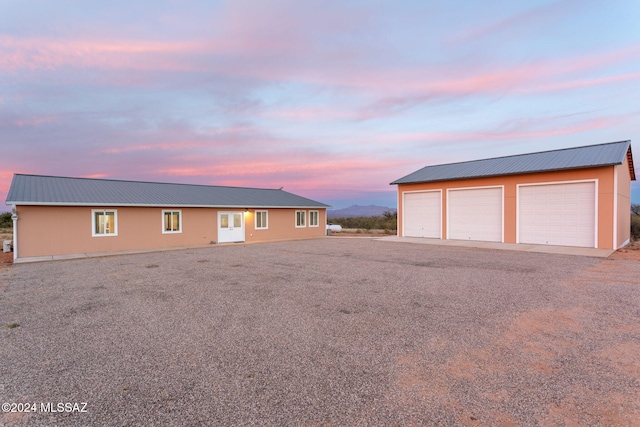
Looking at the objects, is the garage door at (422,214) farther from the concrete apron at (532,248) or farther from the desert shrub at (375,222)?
the desert shrub at (375,222)

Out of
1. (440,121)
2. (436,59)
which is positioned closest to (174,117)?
(436,59)

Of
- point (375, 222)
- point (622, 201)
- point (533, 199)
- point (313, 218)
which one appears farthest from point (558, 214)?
point (375, 222)

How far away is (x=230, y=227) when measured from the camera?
19.8 m

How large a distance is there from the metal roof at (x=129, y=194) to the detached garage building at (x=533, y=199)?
8.71m

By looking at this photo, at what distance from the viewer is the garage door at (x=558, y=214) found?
13039 mm

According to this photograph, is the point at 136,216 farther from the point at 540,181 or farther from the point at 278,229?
the point at 540,181

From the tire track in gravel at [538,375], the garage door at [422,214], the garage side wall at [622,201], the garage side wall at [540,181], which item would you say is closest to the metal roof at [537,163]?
the garage side wall at [540,181]

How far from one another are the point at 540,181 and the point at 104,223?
20.9 m

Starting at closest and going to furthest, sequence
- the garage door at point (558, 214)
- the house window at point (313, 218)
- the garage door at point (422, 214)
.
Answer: the garage door at point (558, 214) → the garage door at point (422, 214) → the house window at point (313, 218)

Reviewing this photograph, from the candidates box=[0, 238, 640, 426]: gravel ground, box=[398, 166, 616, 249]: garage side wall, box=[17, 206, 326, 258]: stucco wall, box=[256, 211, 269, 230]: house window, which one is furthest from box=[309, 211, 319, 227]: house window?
box=[0, 238, 640, 426]: gravel ground

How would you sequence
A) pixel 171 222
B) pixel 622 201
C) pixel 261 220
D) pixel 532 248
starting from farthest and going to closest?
pixel 261 220
pixel 171 222
pixel 622 201
pixel 532 248

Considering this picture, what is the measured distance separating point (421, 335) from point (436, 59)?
12882 millimetres

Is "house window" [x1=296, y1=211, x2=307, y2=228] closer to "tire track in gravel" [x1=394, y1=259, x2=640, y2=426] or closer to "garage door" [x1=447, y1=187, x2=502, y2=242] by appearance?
"garage door" [x1=447, y1=187, x2=502, y2=242]

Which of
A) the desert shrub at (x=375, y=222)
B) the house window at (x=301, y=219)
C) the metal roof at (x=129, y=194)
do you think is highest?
the metal roof at (x=129, y=194)
